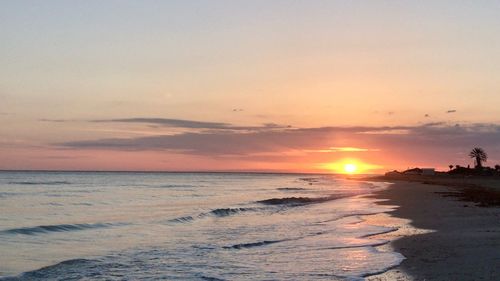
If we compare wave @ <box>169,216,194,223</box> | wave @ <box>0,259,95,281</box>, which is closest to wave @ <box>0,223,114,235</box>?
wave @ <box>169,216,194,223</box>

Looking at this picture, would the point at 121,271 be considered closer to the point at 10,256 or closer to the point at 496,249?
the point at 10,256

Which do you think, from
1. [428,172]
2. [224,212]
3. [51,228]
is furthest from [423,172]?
[51,228]

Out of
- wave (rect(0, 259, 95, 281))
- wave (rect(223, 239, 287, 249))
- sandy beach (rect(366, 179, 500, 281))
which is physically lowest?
wave (rect(0, 259, 95, 281))

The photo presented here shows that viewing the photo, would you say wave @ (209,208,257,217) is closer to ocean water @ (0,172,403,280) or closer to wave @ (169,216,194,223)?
ocean water @ (0,172,403,280)

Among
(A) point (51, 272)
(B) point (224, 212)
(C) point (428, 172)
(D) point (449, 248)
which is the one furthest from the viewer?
(C) point (428, 172)

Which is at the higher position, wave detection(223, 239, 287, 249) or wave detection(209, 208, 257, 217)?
wave detection(223, 239, 287, 249)

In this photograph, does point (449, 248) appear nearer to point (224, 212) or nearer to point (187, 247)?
point (187, 247)

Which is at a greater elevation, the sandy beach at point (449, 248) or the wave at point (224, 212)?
the sandy beach at point (449, 248)

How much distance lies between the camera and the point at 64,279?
42.4 ft

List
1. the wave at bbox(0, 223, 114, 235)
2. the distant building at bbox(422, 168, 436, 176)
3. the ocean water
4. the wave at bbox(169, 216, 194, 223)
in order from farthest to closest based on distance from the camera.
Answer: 1. the distant building at bbox(422, 168, 436, 176)
2. the wave at bbox(169, 216, 194, 223)
3. the wave at bbox(0, 223, 114, 235)
4. the ocean water

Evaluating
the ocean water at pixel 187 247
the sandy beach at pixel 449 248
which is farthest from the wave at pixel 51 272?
the sandy beach at pixel 449 248

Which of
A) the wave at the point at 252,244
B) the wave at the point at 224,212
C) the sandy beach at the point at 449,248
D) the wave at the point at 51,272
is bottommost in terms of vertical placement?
the wave at the point at 224,212

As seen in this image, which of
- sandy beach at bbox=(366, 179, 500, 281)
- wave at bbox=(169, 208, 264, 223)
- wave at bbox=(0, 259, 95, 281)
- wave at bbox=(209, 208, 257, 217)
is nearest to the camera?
sandy beach at bbox=(366, 179, 500, 281)

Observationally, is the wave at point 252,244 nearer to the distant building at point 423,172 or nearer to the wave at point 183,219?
the wave at point 183,219
